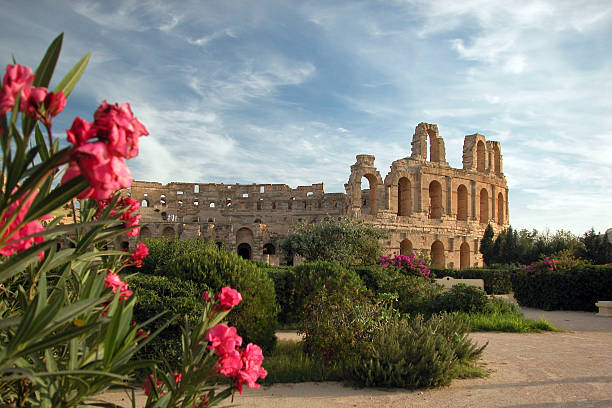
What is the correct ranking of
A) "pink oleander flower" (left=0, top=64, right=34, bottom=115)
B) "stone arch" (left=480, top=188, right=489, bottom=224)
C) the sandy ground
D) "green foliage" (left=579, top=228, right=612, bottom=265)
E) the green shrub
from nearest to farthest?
1. "pink oleander flower" (left=0, top=64, right=34, bottom=115)
2. the sandy ground
3. the green shrub
4. "green foliage" (left=579, top=228, right=612, bottom=265)
5. "stone arch" (left=480, top=188, right=489, bottom=224)

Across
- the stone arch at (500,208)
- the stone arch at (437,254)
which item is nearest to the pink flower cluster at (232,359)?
the stone arch at (437,254)

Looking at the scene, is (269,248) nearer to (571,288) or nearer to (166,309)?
(571,288)

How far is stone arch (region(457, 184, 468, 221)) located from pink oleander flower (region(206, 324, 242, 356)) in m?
32.4

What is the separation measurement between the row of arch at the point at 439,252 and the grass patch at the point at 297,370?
21.8 m

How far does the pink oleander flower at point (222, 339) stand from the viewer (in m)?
2.19

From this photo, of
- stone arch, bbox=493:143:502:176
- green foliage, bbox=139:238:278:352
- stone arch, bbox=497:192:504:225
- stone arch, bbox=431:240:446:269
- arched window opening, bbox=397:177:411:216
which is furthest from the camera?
stone arch, bbox=493:143:502:176

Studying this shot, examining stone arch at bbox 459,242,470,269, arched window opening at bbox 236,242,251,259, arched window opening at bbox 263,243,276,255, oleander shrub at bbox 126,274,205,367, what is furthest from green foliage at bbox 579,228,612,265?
oleander shrub at bbox 126,274,205,367

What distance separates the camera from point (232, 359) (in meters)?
2.18

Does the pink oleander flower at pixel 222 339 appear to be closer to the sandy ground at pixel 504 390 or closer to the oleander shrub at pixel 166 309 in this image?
the sandy ground at pixel 504 390

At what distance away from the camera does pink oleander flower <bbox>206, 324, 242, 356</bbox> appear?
2.19 metres

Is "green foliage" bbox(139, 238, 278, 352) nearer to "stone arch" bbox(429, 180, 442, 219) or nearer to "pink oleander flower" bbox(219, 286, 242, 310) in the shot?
"pink oleander flower" bbox(219, 286, 242, 310)

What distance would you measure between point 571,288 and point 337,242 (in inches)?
371

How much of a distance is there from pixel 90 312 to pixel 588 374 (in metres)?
6.66

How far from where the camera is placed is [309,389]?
5.69 m
